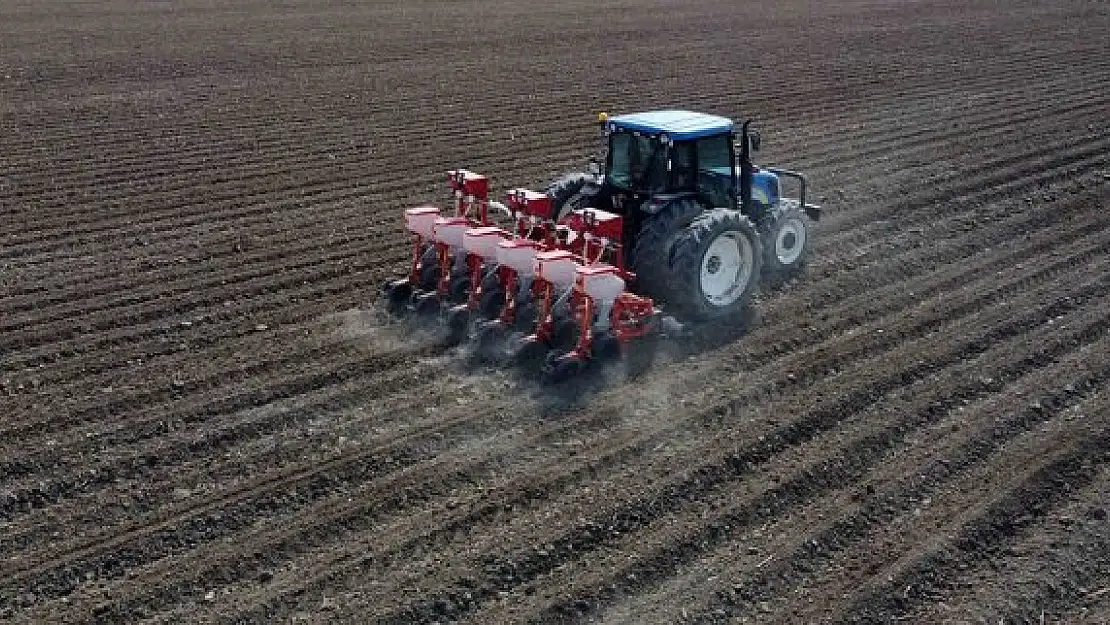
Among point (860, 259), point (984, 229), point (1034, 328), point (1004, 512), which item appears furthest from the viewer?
point (984, 229)

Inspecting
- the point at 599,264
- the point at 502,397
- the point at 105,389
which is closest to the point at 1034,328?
the point at 599,264

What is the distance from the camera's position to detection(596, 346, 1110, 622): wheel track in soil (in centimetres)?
697

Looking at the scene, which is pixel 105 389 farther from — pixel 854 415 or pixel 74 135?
pixel 74 135

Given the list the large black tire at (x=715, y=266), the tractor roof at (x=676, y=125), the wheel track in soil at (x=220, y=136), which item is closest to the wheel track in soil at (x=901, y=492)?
the large black tire at (x=715, y=266)

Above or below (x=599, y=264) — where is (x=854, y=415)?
below

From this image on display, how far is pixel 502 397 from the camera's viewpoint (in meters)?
9.22

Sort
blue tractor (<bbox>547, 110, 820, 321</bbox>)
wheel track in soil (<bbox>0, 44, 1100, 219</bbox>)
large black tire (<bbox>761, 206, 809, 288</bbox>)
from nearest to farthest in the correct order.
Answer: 1. blue tractor (<bbox>547, 110, 820, 321</bbox>)
2. large black tire (<bbox>761, 206, 809, 288</bbox>)
3. wheel track in soil (<bbox>0, 44, 1100, 219</bbox>)

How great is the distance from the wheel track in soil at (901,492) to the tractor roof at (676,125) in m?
3.06

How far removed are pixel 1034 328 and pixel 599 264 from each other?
4.09 metres

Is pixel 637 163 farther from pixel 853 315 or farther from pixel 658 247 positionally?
pixel 853 315

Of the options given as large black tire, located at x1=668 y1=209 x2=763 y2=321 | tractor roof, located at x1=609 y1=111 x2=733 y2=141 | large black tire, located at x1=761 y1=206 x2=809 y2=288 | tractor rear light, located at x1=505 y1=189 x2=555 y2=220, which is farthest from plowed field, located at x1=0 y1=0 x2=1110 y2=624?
tractor roof, located at x1=609 y1=111 x2=733 y2=141

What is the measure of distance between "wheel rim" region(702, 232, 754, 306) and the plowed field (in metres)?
0.40

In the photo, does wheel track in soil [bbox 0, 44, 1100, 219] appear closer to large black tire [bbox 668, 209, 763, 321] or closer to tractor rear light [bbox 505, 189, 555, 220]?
tractor rear light [bbox 505, 189, 555, 220]

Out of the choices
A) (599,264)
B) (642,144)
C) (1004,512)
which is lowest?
(1004,512)
